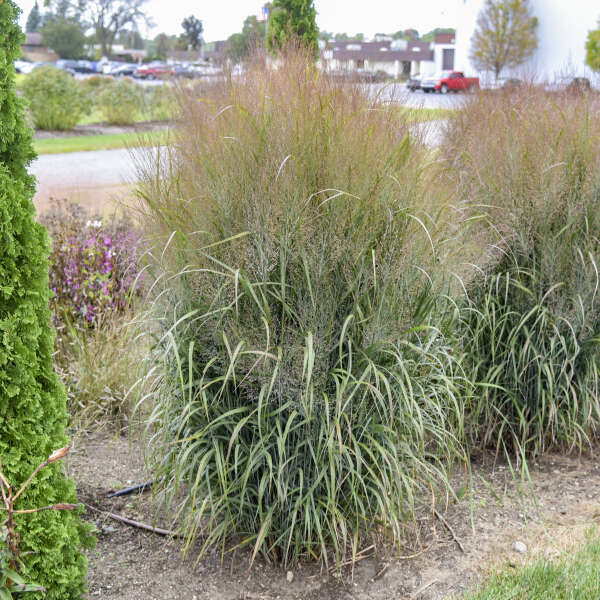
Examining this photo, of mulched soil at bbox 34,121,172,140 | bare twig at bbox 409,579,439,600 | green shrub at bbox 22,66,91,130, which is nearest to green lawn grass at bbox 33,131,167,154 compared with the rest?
mulched soil at bbox 34,121,172,140

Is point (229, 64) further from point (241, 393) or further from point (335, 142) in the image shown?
point (241, 393)

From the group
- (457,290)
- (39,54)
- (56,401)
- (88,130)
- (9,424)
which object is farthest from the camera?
(39,54)

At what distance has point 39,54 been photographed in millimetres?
72875

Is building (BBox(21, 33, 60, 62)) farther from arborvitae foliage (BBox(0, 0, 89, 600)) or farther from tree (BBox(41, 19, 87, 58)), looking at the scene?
arborvitae foliage (BBox(0, 0, 89, 600))

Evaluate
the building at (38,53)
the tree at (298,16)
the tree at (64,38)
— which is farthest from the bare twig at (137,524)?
the tree at (64,38)

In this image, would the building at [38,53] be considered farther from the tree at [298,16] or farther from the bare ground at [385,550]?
the bare ground at [385,550]

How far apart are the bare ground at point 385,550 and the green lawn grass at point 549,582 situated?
11 cm

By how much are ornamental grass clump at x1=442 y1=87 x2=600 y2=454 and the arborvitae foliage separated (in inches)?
77.1

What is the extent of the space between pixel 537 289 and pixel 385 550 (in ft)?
5.16

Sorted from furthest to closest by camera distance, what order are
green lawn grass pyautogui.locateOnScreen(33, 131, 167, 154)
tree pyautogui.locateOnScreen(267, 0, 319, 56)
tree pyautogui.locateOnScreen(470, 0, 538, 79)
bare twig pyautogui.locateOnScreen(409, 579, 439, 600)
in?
tree pyautogui.locateOnScreen(470, 0, 538, 79) < green lawn grass pyautogui.locateOnScreen(33, 131, 167, 154) < tree pyautogui.locateOnScreen(267, 0, 319, 56) < bare twig pyautogui.locateOnScreen(409, 579, 439, 600)

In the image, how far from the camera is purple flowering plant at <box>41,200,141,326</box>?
4.57 metres

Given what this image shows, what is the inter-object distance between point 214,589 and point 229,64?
2.22 m

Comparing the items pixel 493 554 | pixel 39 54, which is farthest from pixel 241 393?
pixel 39 54

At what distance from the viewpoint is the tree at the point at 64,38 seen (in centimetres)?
6888
